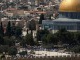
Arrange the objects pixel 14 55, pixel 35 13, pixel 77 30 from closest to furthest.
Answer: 1. pixel 14 55
2. pixel 77 30
3. pixel 35 13

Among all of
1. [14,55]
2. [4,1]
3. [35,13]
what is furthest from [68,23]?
[4,1]

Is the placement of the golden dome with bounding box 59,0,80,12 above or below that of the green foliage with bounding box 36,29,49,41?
above

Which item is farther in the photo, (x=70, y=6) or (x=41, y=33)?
(x=70, y=6)

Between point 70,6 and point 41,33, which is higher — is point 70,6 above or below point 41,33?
above

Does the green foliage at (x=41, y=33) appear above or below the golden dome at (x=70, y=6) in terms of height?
below

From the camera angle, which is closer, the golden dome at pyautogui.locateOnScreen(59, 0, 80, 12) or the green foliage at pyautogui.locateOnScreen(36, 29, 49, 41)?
the green foliage at pyautogui.locateOnScreen(36, 29, 49, 41)

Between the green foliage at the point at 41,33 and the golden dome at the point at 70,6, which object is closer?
the green foliage at the point at 41,33

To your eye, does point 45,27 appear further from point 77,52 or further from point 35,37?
point 77,52

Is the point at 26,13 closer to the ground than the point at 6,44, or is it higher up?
closer to the ground
